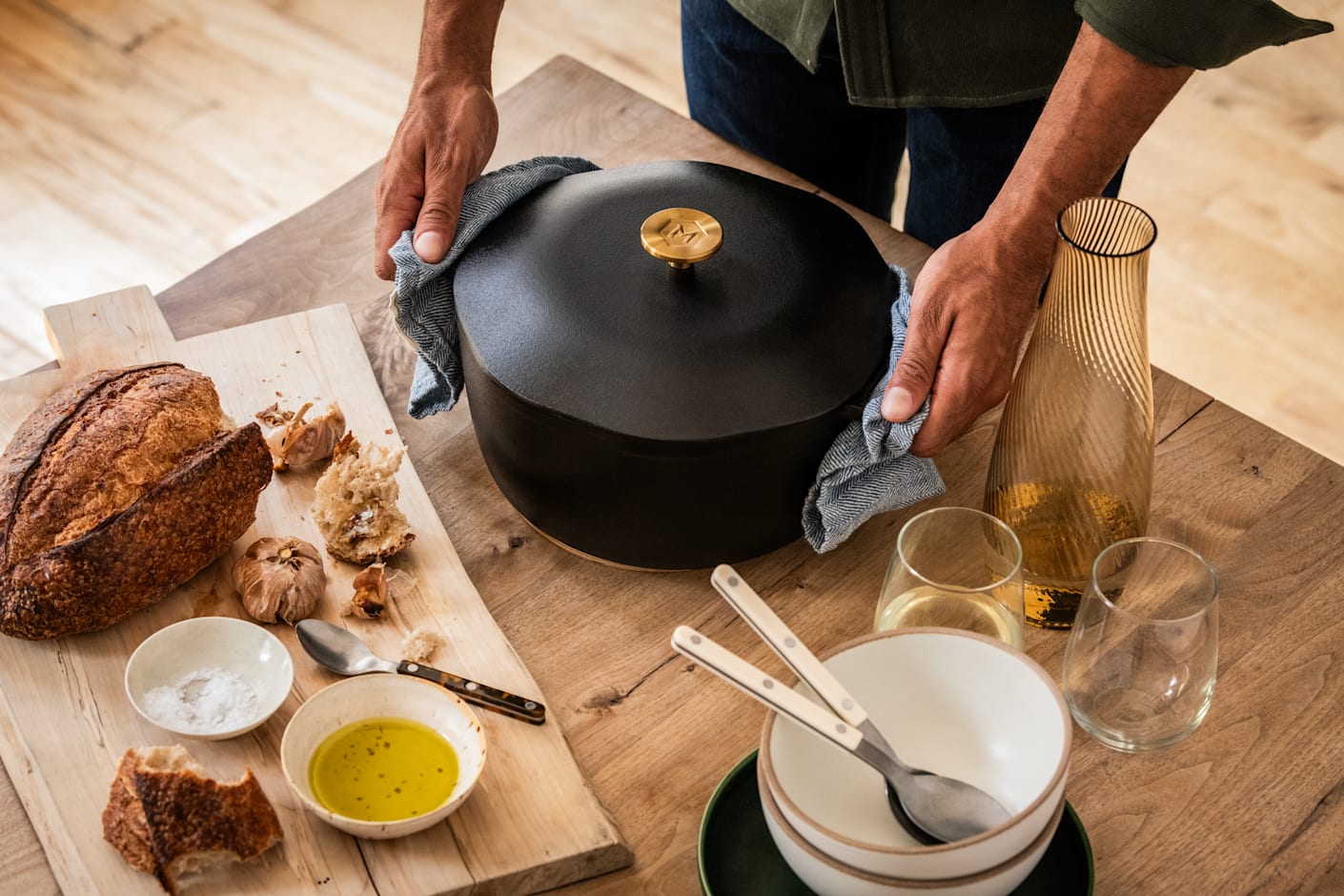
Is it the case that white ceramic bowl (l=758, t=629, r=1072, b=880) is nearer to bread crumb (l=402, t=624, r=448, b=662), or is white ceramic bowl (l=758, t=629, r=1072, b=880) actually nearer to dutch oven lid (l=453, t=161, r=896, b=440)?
dutch oven lid (l=453, t=161, r=896, b=440)

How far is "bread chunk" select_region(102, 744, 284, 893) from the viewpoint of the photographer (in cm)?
79

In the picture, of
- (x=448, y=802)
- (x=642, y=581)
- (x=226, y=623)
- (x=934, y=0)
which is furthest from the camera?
(x=934, y=0)

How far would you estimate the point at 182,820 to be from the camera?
80cm

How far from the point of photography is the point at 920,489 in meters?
1.02

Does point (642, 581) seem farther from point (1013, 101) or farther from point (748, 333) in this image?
point (1013, 101)

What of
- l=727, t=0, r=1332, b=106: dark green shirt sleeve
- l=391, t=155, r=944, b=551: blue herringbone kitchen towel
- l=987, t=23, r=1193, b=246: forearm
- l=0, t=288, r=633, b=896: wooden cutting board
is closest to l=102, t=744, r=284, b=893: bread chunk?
l=0, t=288, r=633, b=896: wooden cutting board

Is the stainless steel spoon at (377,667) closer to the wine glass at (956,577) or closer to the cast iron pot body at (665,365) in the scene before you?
the cast iron pot body at (665,365)

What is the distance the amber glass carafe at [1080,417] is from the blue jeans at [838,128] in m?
0.41

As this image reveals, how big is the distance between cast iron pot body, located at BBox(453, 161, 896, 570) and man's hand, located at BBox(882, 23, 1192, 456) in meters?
0.04

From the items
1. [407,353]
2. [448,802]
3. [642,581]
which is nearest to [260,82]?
[407,353]

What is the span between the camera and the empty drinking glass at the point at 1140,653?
2.80ft

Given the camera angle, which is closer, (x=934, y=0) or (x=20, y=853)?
(x=20, y=853)

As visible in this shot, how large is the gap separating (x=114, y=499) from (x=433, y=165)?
41cm

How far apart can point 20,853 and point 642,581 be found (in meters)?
0.46
